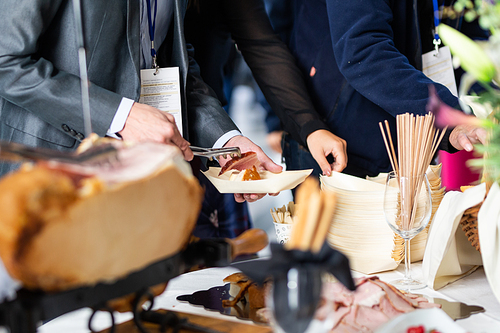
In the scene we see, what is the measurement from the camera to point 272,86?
1.80 m

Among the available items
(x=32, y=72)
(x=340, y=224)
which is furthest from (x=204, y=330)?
(x=32, y=72)

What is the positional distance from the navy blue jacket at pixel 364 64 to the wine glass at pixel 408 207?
54cm

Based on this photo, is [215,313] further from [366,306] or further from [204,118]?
[204,118]

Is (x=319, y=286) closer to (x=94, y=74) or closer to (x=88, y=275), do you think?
(x=88, y=275)

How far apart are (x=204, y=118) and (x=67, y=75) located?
1.63ft

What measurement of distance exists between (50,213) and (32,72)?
869 mm

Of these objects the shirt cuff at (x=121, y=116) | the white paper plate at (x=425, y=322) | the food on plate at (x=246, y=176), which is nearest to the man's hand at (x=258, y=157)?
the food on plate at (x=246, y=176)

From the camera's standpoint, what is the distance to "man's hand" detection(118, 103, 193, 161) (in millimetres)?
1080

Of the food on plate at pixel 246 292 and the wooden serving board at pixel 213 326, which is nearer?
the wooden serving board at pixel 213 326

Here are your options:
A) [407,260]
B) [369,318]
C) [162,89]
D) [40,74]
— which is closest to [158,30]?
[162,89]

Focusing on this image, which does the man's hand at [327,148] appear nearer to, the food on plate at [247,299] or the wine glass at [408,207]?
the wine glass at [408,207]

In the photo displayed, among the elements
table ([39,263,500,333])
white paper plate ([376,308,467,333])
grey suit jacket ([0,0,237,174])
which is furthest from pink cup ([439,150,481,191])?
white paper plate ([376,308,467,333])

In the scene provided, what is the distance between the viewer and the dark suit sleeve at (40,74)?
105 centimetres

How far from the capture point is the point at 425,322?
0.54m
